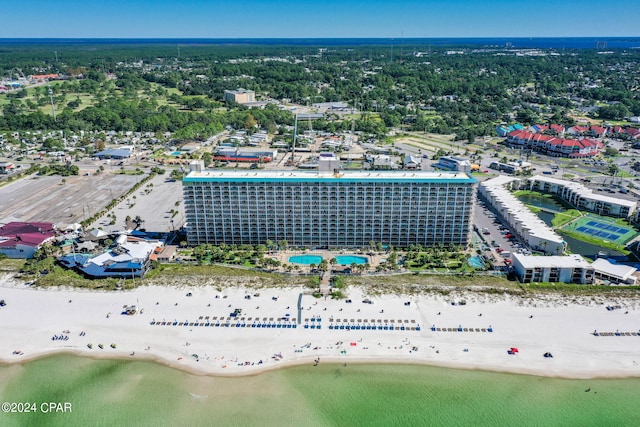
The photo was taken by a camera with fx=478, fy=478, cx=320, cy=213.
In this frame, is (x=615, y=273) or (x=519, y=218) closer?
(x=615, y=273)

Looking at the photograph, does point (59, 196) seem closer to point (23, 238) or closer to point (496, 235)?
point (23, 238)

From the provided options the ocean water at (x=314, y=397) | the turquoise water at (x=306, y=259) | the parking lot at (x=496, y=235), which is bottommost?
the ocean water at (x=314, y=397)

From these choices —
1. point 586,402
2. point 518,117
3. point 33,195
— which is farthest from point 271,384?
point 518,117

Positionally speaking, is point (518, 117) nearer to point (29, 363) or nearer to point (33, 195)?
point (33, 195)

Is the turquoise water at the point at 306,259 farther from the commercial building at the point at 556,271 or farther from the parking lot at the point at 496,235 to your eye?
the commercial building at the point at 556,271

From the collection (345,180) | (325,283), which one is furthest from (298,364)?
(345,180)

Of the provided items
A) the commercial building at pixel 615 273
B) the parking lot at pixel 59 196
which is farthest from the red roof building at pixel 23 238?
the commercial building at pixel 615 273

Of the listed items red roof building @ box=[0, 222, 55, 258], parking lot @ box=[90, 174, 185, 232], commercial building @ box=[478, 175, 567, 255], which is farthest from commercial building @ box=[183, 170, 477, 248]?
red roof building @ box=[0, 222, 55, 258]
